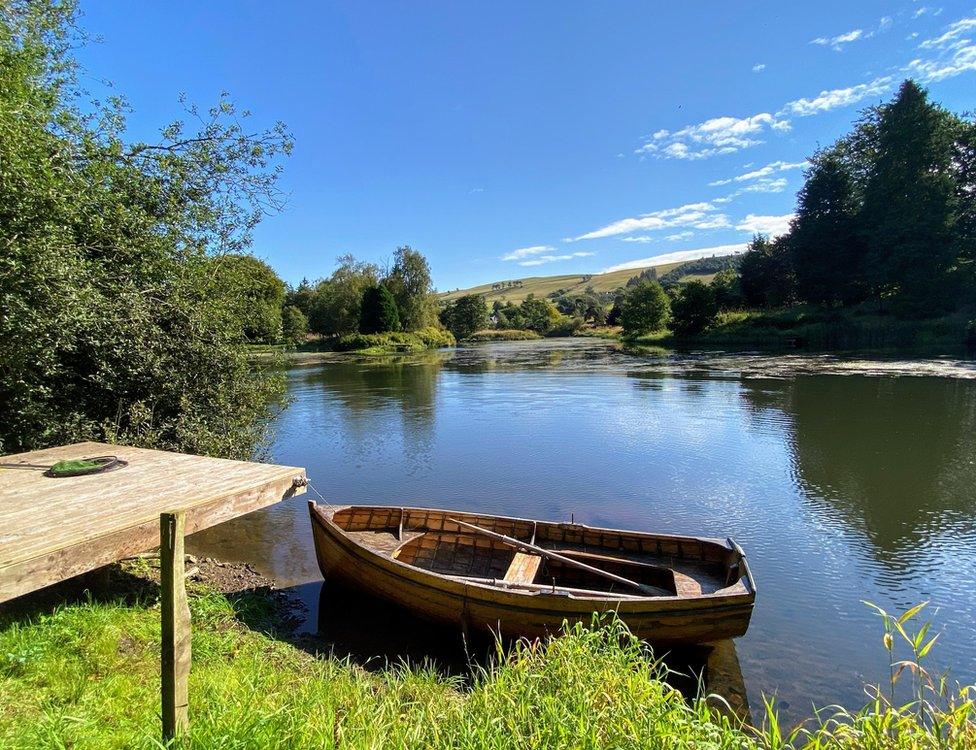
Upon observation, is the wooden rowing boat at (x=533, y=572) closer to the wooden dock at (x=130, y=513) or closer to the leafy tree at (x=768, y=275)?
the wooden dock at (x=130, y=513)

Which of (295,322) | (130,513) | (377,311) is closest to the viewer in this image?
(130,513)

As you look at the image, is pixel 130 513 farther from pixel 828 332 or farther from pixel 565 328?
pixel 565 328

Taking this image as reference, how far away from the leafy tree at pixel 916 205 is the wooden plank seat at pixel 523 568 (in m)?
39.8

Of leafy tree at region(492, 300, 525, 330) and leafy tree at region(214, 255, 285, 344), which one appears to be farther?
leafy tree at region(492, 300, 525, 330)

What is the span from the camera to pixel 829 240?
42.4 metres

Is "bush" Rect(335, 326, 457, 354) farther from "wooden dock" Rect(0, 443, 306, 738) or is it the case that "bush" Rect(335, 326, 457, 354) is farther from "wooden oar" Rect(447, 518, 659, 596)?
"wooden dock" Rect(0, 443, 306, 738)

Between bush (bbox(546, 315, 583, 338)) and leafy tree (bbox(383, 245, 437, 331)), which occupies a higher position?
leafy tree (bbox(383, 245, 437, 331))

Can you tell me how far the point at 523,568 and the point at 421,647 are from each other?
140cm

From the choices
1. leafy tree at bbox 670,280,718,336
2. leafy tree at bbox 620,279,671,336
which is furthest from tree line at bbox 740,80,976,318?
leafy tree at bbox 620,279,671,336

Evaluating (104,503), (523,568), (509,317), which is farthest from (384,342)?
(104,503)

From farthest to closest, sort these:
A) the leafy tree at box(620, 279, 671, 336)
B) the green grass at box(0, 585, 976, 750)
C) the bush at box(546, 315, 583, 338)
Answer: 1. the bush at box(546, 315, 583, 338)
2. the leafy tree at box(620, 279, 671, 336)
3. the green grass at box(0, 585, 976, 750)

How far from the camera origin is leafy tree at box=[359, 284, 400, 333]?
56.6 m

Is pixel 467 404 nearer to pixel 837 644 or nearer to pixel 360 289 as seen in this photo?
pixel 837 644

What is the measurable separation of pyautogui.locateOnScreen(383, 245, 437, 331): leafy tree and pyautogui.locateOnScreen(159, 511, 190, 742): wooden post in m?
59.4
